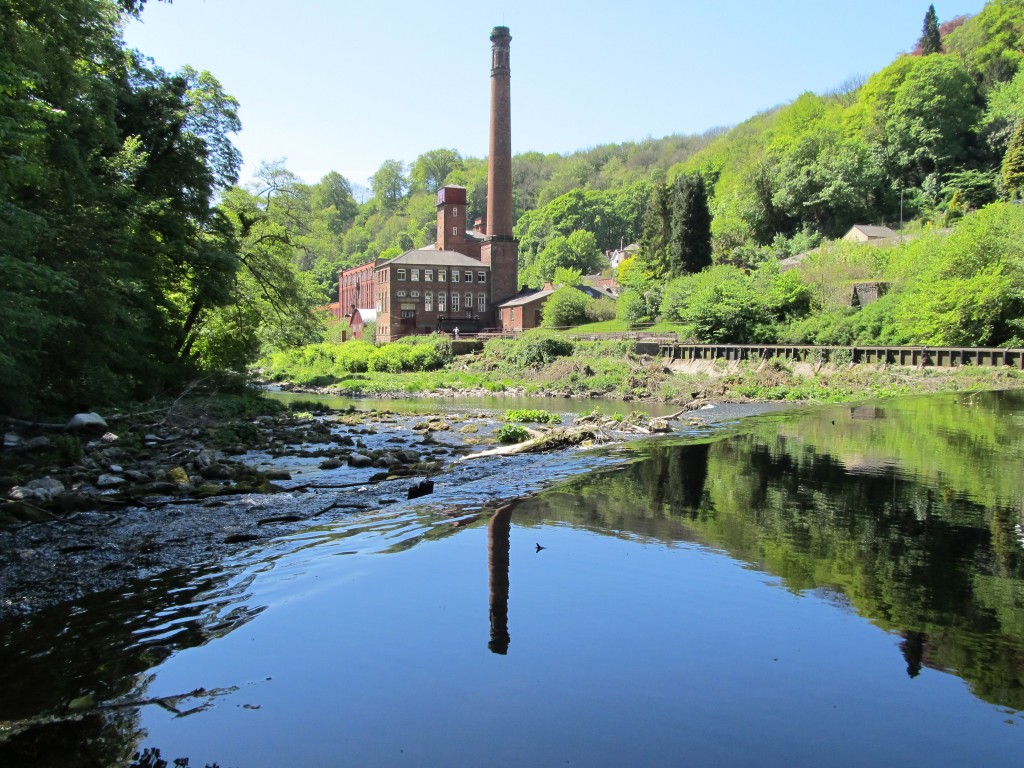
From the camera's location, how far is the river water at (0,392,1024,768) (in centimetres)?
490

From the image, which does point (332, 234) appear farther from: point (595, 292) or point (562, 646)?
point (562, 646)

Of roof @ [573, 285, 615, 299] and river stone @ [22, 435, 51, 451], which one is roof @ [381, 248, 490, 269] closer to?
roof @ [573, 285, 615, 299]

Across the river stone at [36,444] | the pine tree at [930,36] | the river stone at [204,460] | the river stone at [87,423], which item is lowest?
the river stone at [204,460]

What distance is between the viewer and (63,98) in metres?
15.4

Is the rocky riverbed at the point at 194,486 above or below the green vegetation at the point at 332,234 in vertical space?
below

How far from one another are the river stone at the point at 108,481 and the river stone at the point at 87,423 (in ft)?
12.8

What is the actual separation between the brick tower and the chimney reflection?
216 ft

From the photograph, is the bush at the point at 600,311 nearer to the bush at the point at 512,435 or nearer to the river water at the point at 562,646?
the bush at the point at 512,435

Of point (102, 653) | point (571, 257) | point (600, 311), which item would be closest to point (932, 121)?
point (600, 311)

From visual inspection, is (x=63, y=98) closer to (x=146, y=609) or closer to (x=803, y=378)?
(x=146, y=609)

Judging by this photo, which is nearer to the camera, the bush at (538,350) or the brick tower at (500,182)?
the bush at (538,350)

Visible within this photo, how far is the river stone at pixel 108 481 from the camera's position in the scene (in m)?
12.3

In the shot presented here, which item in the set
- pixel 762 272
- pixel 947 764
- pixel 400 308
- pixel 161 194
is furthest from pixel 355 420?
pixel 400 308

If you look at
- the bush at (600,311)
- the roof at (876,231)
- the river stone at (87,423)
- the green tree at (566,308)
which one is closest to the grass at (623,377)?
the green tree at (566,308)
